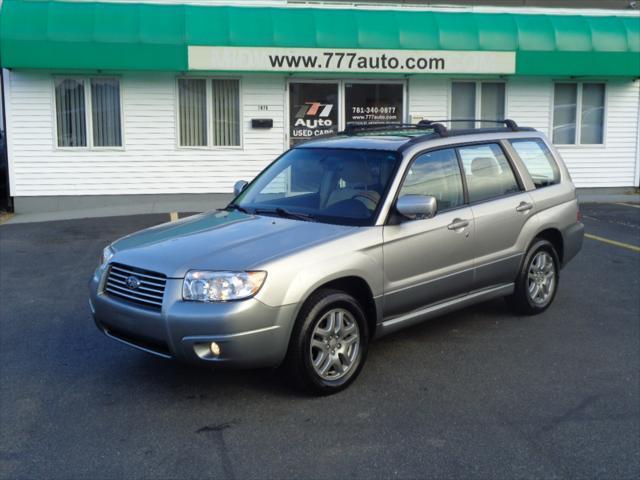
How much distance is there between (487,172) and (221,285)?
297 cm

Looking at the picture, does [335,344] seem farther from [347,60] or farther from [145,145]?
[145,145]

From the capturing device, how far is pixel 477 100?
16.8 metres

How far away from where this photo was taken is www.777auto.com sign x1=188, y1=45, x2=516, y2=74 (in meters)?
14.5

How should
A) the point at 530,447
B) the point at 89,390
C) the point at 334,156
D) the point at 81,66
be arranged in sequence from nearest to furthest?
the point at 530,447
the point at 89,390
the point at 334,156
the point at 81,66

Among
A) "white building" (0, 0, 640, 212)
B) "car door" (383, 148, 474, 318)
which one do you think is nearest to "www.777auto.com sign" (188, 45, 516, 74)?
"white building" (0, 0, 640, 212)

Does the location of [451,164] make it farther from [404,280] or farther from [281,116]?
[281,116]

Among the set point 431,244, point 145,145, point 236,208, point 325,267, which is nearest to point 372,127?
point 236,208

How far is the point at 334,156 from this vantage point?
600 cm

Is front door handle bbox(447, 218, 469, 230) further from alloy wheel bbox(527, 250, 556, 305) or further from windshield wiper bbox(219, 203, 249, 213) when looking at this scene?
windshield wiper bbox(219, 203, 249, 213)

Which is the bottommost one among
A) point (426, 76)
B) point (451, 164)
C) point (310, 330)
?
point (310, 330)

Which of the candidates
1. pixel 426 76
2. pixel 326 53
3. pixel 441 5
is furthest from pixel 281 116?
pixel 441 5

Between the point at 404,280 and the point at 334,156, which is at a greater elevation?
the point at 334,156

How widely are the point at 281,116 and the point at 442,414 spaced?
12.0 metres

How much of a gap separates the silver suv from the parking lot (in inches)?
14.0
